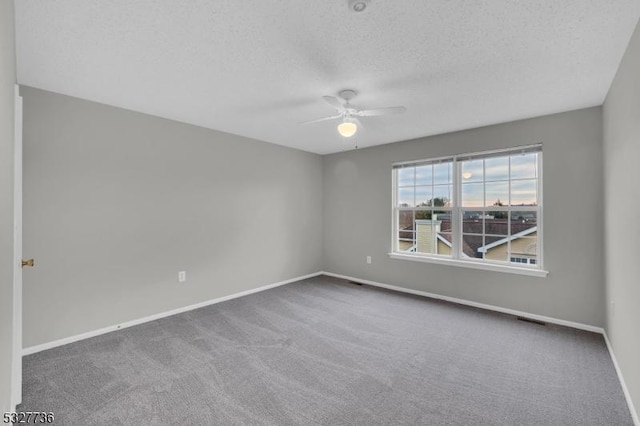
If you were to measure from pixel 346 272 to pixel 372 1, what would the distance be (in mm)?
4414

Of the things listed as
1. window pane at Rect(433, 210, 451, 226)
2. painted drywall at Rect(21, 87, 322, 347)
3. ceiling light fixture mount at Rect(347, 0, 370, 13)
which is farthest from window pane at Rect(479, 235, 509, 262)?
ceiling light fixture mount at Rect(347, 0, 370, 13)

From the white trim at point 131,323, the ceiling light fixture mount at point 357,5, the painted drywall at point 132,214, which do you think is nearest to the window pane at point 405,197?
the painted drywall at point 132,214

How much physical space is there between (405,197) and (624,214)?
106 inches

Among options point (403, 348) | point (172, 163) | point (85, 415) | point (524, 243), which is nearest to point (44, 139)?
point (172, 163)

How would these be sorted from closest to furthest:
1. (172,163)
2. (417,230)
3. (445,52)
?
(445,52) → (172,163) → (417,230)

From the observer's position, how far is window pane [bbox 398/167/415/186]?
4.63m

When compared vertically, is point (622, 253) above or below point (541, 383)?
A: above

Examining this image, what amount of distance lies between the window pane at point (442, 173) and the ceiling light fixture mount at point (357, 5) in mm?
3118

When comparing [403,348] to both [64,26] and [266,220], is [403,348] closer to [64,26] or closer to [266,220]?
[266,220]

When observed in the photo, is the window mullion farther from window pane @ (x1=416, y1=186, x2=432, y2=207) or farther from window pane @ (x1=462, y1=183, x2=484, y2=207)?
window pane @ (x1=416, y1=186, x2=432, y2=207)

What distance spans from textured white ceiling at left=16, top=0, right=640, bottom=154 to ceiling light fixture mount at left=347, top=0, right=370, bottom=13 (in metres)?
0.04

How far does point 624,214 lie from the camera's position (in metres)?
2.17

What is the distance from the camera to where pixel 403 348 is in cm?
274

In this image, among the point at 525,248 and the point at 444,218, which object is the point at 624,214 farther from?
the point at 444,218
